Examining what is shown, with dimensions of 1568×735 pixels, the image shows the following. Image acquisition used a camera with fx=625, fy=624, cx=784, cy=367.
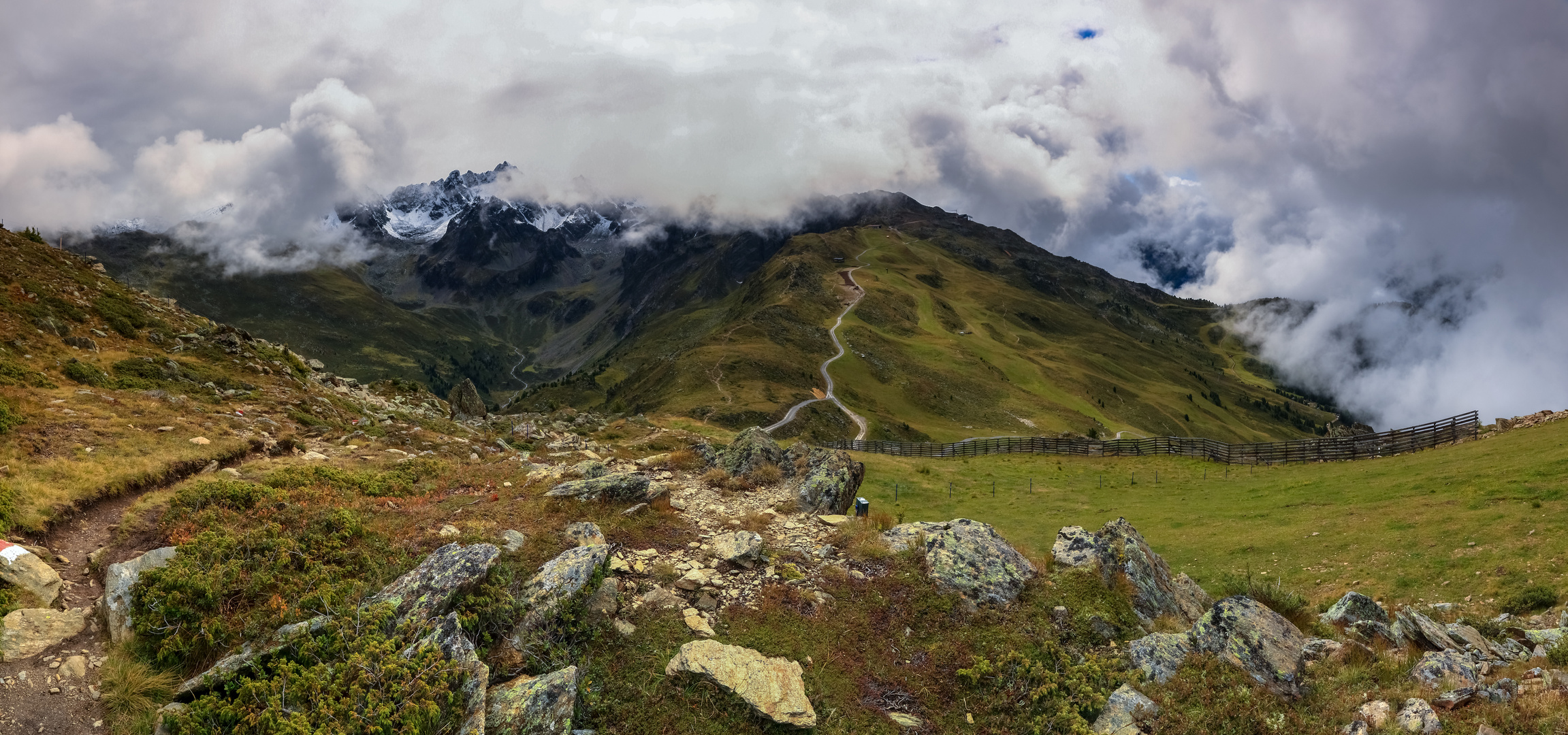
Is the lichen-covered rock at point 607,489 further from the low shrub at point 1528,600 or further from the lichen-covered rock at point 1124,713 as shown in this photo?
the low shrub at point 1528,600

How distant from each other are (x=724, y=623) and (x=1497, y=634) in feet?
60.3

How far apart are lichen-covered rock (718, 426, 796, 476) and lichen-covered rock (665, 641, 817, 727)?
1336 centimetres

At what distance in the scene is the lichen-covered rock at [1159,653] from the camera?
13.4 metres

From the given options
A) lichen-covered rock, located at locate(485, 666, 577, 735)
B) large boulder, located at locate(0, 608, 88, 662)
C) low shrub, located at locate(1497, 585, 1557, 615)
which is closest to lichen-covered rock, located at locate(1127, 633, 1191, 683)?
low shrub, located at locate(1497, 585, 1557, 615)

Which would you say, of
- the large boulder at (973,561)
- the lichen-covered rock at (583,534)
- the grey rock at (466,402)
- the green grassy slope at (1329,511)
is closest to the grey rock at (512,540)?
the lichen-covered rock at (583,534)

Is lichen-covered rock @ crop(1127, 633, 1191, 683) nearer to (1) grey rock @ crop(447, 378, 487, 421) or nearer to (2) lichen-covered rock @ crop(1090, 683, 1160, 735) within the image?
(2) lichen-covered rock @ crop(1090, 683, 1160, 735)

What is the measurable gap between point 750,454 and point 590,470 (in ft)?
23.0

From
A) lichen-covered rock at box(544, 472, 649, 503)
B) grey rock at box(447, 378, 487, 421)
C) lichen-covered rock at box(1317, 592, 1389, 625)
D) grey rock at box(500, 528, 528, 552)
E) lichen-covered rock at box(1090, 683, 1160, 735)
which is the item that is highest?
grey rock at box(447, 378, 487, 421)

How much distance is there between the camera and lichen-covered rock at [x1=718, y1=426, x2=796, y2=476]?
27141mm

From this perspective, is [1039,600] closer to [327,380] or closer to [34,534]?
[34,534]

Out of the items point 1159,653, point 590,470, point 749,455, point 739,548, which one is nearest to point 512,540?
point 739,548

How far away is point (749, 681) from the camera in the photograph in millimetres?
12680

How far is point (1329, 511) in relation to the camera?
2911 cm

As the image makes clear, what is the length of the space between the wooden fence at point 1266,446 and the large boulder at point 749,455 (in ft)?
10.8
